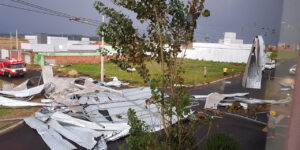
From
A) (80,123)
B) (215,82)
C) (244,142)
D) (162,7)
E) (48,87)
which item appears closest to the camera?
(162,7)

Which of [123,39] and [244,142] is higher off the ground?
[123,39]

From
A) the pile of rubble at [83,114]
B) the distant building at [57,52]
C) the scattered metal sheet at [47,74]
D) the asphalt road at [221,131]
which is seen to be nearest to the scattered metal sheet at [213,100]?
the asphalt road at [221,131]

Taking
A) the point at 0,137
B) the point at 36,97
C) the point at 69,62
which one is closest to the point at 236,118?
the point at 0,137

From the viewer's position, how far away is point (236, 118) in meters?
10.6

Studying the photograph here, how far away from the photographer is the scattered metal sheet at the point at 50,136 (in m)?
7.27

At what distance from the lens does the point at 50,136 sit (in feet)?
26.1

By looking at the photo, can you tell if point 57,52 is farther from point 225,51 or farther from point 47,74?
point 225,51

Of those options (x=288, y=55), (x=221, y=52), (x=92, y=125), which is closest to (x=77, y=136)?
(x=92, y=125)

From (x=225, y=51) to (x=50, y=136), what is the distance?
3501 centimetres

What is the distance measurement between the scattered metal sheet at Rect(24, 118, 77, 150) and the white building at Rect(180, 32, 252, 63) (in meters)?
31.9

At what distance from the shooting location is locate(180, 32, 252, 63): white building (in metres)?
36.6

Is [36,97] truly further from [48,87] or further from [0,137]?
[0,137]

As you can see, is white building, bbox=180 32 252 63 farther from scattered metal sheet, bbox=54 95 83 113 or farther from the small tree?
the small tree

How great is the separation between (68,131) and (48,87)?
6299mm
